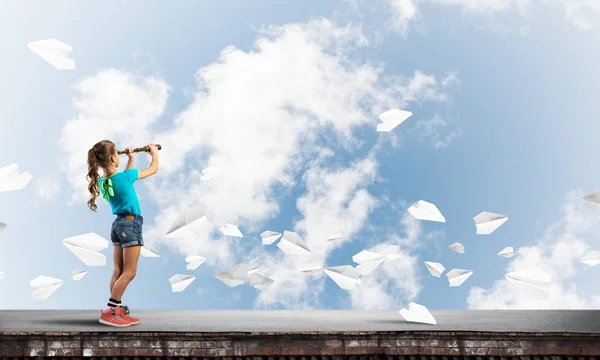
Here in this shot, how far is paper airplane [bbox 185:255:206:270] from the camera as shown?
7.94 m

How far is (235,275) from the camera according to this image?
765 centimetres

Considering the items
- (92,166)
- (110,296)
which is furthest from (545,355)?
(92,166)

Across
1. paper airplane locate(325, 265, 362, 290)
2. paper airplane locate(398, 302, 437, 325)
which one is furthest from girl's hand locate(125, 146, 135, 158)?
paper airplane locate(398, 302, 437, 325)

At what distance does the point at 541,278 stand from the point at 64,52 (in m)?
5.95

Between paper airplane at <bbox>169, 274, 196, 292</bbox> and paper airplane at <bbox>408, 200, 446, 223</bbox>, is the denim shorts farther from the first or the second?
paper airplane at <bbox>408, 200, 446, 223</bbox>

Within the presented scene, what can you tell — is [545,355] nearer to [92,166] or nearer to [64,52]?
[92,166]

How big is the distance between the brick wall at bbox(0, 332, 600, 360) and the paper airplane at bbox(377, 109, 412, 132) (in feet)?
9.52

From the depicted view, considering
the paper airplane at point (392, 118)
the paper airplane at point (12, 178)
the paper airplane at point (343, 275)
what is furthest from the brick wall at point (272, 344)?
the paper airplane at point (392, 118)

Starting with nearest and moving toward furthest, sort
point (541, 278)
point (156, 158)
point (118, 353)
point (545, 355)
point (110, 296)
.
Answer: point (118, 353) < point (545, 355) < point (110, 296) < point (156, 158) < point (541, 278)

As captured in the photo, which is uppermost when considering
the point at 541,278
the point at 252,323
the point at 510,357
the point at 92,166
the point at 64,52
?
the point at 64,52

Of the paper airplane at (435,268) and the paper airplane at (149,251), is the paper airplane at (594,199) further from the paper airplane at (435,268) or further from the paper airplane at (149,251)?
the paper airplane at (149,251)

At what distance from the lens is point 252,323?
667cm

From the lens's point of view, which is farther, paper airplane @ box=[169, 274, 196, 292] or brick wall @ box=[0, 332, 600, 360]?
paper airplane @ box=[169, 274, 196, 292]

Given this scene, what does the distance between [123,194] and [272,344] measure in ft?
7.20
